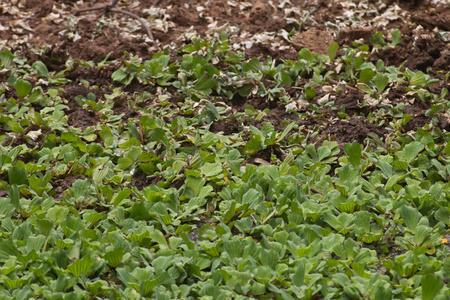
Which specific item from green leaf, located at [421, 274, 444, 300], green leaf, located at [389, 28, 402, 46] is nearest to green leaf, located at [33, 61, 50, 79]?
green leaf, located at [389, 28, 402, 46]

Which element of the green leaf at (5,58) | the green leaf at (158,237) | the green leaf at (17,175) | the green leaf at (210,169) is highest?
the green leaf at (210,169)

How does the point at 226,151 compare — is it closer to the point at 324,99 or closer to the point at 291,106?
the point at 291,106

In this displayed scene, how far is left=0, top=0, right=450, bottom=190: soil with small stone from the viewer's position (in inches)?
131

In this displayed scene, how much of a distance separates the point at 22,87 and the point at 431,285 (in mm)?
2764

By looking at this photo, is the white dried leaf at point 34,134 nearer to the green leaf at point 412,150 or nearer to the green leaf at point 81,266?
the green leaf at point 81,266

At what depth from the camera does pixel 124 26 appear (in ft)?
14.4

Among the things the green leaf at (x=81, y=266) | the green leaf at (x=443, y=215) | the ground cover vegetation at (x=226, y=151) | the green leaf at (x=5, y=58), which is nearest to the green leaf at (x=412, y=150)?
the ground cover vegetation at (x=226, y=151)

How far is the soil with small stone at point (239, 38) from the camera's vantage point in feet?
10.9

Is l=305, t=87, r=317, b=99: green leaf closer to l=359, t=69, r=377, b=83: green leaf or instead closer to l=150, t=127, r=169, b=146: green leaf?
l=359, t=69, r=377, b=83: green leaf

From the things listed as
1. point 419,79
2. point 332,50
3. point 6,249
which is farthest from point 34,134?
point 419,79

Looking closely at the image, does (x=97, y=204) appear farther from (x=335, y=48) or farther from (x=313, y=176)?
(x=335, y=48)

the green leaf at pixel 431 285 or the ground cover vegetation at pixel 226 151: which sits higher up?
the green leaf at pixel 431 285

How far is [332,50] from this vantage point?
3.73 metres

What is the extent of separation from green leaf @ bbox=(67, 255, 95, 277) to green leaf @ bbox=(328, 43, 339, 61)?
244 centimetres
